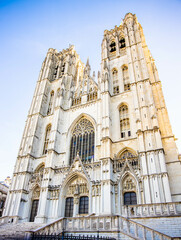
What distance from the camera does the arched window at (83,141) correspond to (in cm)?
2164

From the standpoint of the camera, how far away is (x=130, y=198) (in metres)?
16.7

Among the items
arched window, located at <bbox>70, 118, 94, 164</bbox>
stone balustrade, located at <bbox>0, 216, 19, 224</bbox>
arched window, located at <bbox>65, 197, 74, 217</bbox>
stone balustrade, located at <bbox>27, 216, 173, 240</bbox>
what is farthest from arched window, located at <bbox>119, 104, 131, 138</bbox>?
stone balustrade, located at <bbox>0, 216, 19, 224</bbox>

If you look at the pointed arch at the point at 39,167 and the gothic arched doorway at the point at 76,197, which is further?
the pointed arch at the point at 39,167

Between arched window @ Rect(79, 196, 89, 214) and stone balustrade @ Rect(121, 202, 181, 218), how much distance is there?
6.67 metres

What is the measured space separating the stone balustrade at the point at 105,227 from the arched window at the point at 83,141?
960 cm

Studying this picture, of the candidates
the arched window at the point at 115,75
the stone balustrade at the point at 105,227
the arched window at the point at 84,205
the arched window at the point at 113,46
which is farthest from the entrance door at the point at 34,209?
the arched window at the point at 113,46

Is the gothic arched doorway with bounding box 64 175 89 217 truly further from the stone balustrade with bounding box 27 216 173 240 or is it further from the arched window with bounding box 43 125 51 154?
the arched window with bounding box 43 125 51 154

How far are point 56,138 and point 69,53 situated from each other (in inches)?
752

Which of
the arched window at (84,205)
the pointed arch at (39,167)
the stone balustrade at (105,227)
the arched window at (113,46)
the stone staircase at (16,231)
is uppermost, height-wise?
the arched window at (113,46)

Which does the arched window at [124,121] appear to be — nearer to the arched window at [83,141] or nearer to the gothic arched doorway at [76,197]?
the arched window at [83,141]

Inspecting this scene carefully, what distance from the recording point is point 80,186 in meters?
19.1

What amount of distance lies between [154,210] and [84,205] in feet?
27.1

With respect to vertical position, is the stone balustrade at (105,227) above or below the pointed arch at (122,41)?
below

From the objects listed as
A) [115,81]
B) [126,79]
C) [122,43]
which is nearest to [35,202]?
[115,81]
